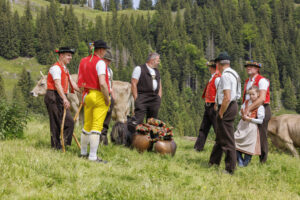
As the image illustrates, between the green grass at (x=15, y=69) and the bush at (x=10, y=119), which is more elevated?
the bush at (x=10, y=119)

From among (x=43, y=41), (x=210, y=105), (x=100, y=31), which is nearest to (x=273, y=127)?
(x=210, y=105)

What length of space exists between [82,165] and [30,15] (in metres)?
157

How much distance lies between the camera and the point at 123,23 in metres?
159

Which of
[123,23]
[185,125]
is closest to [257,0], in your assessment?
[123,23]

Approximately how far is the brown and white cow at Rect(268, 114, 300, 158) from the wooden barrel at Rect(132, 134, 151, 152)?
4.68 metres

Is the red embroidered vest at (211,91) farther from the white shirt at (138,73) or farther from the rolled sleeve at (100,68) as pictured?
the rolled sleeve at (100,68)

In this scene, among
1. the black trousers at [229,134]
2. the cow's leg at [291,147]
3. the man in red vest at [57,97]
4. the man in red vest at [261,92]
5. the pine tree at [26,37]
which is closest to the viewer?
the black trousers at [229,134]

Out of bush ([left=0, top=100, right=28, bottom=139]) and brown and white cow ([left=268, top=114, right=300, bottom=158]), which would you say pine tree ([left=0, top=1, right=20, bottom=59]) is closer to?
bush ([left=0, top=100, right=28, bottom=139])

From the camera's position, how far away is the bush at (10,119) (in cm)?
750

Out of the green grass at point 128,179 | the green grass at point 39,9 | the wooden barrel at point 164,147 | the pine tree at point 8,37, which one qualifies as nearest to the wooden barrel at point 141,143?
the wooden barrel at point 164,147

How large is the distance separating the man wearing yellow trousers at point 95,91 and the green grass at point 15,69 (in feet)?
322

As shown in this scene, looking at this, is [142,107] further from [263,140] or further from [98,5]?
[98,5]

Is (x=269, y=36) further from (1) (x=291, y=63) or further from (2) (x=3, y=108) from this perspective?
(2) (x=3, y=108)

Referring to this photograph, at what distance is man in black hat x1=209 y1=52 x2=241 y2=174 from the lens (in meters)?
5.56
